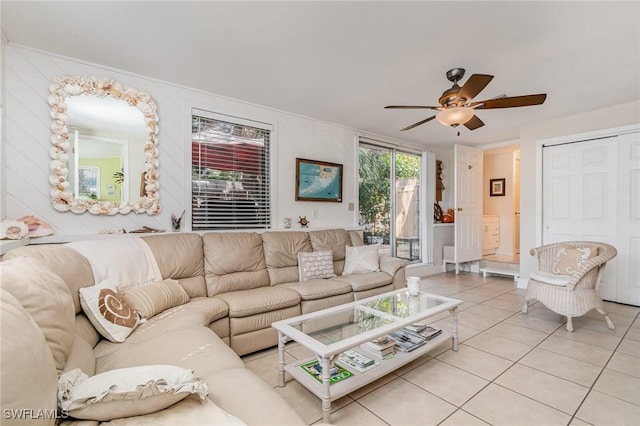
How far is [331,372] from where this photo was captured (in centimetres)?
186

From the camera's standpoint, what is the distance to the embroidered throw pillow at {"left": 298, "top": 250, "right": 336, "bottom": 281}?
10.7 feet

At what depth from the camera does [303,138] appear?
3.99m

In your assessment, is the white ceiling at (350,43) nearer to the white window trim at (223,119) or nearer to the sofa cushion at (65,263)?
the white window trim at (223,119)

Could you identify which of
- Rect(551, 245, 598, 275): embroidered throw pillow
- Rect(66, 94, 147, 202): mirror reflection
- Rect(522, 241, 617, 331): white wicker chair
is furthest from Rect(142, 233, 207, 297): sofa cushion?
Rect(551, 245, 598, 275): embroidered throw pillow

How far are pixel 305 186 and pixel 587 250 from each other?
131 inches

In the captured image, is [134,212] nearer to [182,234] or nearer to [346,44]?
[182,234]

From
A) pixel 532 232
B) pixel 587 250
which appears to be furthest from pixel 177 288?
pixel 532 232

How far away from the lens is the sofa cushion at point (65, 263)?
5.32ft

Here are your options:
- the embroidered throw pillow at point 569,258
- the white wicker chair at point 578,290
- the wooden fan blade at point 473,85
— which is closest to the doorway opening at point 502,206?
the embroidered throw pillow at point 569,258

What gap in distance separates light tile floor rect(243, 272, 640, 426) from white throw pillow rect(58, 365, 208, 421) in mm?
1003

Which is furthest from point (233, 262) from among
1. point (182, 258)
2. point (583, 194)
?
point (583, 194)

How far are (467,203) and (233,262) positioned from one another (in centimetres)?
445

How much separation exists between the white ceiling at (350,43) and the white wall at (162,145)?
0.16 m

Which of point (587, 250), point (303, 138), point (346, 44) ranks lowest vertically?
point (587, 250)
